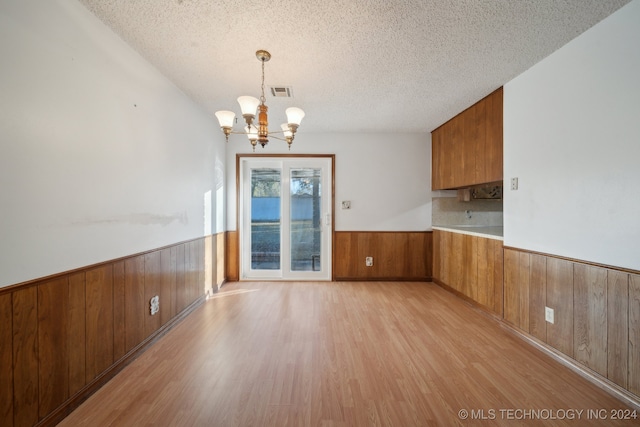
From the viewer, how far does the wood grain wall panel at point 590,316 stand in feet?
5.95

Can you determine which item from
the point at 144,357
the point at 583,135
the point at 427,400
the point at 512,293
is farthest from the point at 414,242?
the point at 144,357

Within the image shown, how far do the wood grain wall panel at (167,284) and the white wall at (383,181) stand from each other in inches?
99.6

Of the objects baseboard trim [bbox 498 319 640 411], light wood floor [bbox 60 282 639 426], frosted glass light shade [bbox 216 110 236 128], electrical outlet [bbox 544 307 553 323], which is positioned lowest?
light wood floor [bbox 60 282 639 426]

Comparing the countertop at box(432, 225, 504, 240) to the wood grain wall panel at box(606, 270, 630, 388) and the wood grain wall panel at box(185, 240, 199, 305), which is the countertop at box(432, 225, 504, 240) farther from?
the wood grain wall panel at box(185, 240, 199, 305)

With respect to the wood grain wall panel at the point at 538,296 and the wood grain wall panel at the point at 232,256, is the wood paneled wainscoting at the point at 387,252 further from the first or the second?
the wood grain wall panel at the point at 538,296

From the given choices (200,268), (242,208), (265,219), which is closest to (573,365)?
(200,268)

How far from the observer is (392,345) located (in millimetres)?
2318

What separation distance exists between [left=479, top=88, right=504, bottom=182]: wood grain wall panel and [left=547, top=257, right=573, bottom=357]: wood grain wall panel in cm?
108

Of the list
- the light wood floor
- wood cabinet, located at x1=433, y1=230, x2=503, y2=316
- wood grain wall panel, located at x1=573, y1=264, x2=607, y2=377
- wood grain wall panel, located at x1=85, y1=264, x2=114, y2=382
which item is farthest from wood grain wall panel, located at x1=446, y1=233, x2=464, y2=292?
wood grain wall panel, located at x1=85, y1=264, x2=114, y2=382

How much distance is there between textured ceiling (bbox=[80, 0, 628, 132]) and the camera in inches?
66.4

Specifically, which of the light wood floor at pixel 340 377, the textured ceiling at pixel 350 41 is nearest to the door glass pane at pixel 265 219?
the light wood floor at pixel 340 377

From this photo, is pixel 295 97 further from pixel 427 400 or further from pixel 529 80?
pixel 427 400

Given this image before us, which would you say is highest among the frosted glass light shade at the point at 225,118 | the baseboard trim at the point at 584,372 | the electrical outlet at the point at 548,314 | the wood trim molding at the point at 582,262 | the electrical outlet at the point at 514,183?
the frosted glass light shade at the point at 225,118

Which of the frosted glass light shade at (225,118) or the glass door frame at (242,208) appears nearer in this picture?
the frosted glass light shade at (225,118)
